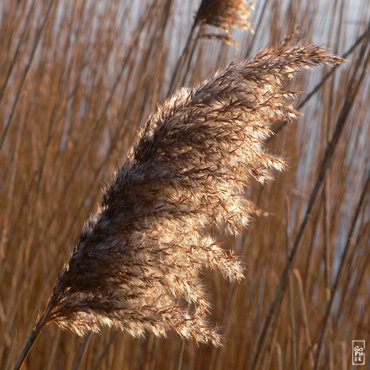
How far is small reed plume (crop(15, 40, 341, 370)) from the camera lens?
0.69 m

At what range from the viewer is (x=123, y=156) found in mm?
1804

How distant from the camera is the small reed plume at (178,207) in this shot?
69cm

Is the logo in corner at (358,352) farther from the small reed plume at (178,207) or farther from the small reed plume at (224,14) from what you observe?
the small reed plume at (178,207)

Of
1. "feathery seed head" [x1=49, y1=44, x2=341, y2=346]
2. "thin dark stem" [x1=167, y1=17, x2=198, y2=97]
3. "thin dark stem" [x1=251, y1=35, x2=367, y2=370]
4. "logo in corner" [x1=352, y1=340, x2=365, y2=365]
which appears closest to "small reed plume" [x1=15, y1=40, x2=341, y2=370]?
"feathery seed head" [x1=49, y1=44, x2=341, y2=346]

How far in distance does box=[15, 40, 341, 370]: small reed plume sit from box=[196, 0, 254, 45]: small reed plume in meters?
0.54

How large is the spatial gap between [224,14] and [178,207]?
0.64 metres

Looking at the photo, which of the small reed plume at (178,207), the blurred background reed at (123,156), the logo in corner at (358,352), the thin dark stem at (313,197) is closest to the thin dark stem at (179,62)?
the blurred background reed at (123,156)

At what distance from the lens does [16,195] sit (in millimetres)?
2152

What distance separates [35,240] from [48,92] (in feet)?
2.89

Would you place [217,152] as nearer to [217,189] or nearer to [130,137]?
[217,189]

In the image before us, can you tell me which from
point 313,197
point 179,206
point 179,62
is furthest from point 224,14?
point 179,206

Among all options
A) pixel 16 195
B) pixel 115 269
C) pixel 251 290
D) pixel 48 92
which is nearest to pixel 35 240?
pixel 16 195

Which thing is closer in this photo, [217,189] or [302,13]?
[217,189]

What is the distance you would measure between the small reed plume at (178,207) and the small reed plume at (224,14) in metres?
0.54
